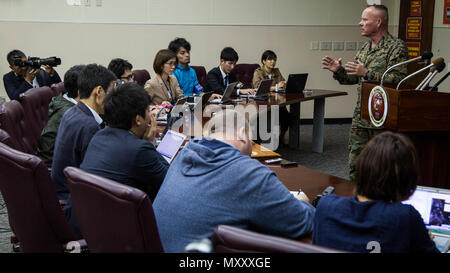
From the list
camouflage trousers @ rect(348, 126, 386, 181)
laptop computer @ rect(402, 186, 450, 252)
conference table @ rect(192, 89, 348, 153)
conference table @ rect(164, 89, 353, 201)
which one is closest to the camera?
laptop computer @ rect(402, 186, 450, 252)

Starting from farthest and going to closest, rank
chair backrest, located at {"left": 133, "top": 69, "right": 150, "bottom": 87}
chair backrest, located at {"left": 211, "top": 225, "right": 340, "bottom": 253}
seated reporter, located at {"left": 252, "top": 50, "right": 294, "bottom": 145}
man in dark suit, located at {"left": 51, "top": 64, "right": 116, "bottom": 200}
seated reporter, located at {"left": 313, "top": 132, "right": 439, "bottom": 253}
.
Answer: seated reporter, located at {"left": 252, "top": 50, "right": 294, "bottom": 145}
chair backrest, located at {"left": 133, "top": 69, "right": 150, "bottom": 87}
man in dark suit, located at {"left": 51, "top": 64, "right": 116, "bottom": 200}
seated reporter, located at {"left": 313, "top": 132, "right": 439, "bottom": 253}
chair backrest, located at {"left": 211, "top": 225, "right": 340, "bottom": 253}

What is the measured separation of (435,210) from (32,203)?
58.2 inches

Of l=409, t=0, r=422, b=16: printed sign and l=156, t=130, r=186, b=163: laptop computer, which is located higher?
l=409, t=0, r=422, b=16: printed sign

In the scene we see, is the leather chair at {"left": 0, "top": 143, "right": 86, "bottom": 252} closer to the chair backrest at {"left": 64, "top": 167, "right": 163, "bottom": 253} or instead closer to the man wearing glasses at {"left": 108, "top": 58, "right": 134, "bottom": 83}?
the chair backrest at {"left": 64, "top": 167, "right": 163, "bottom": 253}

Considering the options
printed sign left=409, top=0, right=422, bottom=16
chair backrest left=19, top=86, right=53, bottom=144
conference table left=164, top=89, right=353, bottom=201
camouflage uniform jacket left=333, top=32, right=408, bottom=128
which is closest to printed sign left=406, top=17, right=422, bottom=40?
printed sign left=409, top=0, right=422, bottom=16

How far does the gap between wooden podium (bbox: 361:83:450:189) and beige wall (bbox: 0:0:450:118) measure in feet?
14.8

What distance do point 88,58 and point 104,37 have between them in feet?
1.17

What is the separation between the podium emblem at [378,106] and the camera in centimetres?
270

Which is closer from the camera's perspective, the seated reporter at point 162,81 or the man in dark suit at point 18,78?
the seated reporter at point 162,81

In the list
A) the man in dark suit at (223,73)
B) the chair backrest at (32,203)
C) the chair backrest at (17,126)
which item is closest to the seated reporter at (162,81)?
the man in dark suit at (223,73)

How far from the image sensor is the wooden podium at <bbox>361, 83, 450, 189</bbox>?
2639 mm

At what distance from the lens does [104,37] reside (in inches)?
266

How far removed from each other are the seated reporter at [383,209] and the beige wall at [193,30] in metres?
5.86

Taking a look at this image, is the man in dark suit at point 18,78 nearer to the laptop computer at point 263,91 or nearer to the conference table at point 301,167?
the conference table at point 301,167
